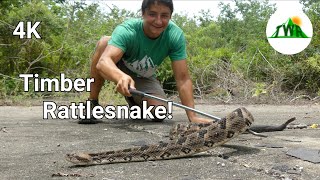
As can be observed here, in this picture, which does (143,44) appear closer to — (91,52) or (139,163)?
(139,163)

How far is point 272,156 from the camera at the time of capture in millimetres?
3156

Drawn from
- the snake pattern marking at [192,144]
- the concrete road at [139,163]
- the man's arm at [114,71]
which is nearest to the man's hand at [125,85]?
the man's arm at [114,71]

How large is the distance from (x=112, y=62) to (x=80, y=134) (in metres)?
0.78

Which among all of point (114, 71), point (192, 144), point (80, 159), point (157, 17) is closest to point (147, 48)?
point (157, 17)

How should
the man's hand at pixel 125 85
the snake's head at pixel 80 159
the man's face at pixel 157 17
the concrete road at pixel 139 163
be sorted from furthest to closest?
the man's face at pixel 157 17, the man's hand at pixel 125 85, the snake's head at pixel 80 159, the concrete road at pixel 139 163

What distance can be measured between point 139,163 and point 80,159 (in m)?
0.39

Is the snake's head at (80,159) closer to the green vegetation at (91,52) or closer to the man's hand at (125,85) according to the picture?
the man's hand at (125,85)

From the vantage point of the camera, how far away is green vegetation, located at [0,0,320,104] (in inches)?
376

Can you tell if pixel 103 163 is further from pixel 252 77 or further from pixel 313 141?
pixel 252 77

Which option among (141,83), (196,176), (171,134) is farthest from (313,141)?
(141,83)

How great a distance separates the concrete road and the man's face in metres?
1.05

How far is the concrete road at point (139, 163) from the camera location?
9.05 ft

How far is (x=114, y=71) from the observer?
452 centimetres

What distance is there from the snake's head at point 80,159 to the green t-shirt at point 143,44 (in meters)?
2.09
